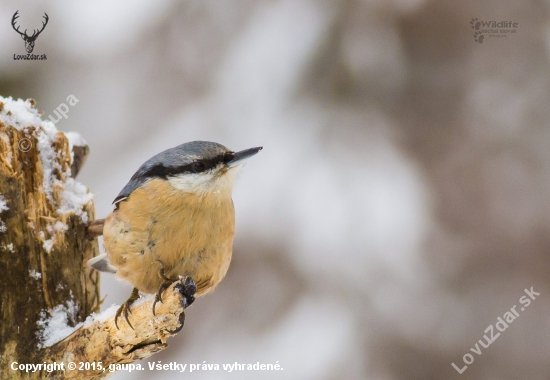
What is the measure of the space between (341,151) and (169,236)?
1.99 m

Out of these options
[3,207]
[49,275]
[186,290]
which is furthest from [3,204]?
[186,290]

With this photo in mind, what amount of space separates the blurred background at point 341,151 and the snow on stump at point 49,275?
3.10 ft

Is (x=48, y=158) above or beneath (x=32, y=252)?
above

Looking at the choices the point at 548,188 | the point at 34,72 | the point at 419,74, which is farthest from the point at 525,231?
the point at 34,72

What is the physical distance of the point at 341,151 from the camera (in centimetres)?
360

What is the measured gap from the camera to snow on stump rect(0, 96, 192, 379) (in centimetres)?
176

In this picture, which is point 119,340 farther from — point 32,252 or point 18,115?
point 18,115

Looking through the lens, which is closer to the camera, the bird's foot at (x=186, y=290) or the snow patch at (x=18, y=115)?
the bird's foot at (x=186, y=290)

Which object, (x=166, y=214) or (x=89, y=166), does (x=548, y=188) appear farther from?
(x=89, y=166)

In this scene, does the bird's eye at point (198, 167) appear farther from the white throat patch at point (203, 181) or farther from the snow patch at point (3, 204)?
the snow patch at point (3, 204)

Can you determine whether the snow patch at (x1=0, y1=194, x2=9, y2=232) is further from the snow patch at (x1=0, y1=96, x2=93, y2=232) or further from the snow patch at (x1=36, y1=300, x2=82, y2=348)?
the snow patch at (x1=36, y1=300, x2=82, y2=348)

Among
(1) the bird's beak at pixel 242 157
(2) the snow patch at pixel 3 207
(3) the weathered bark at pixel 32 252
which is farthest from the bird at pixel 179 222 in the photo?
(2) the snow patch at pixel 3 207

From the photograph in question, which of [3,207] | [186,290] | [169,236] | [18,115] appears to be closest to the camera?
[186,290]

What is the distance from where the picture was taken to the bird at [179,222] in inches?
74.5
